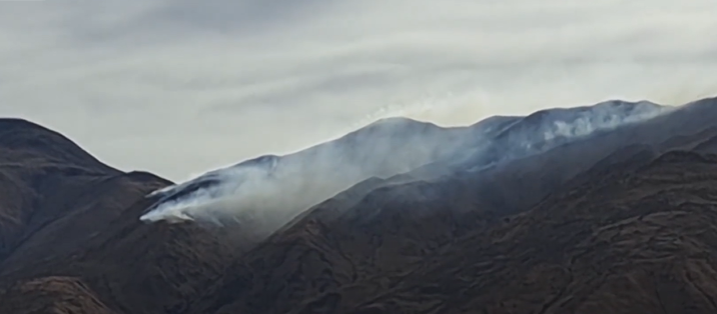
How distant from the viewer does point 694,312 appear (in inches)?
7810
